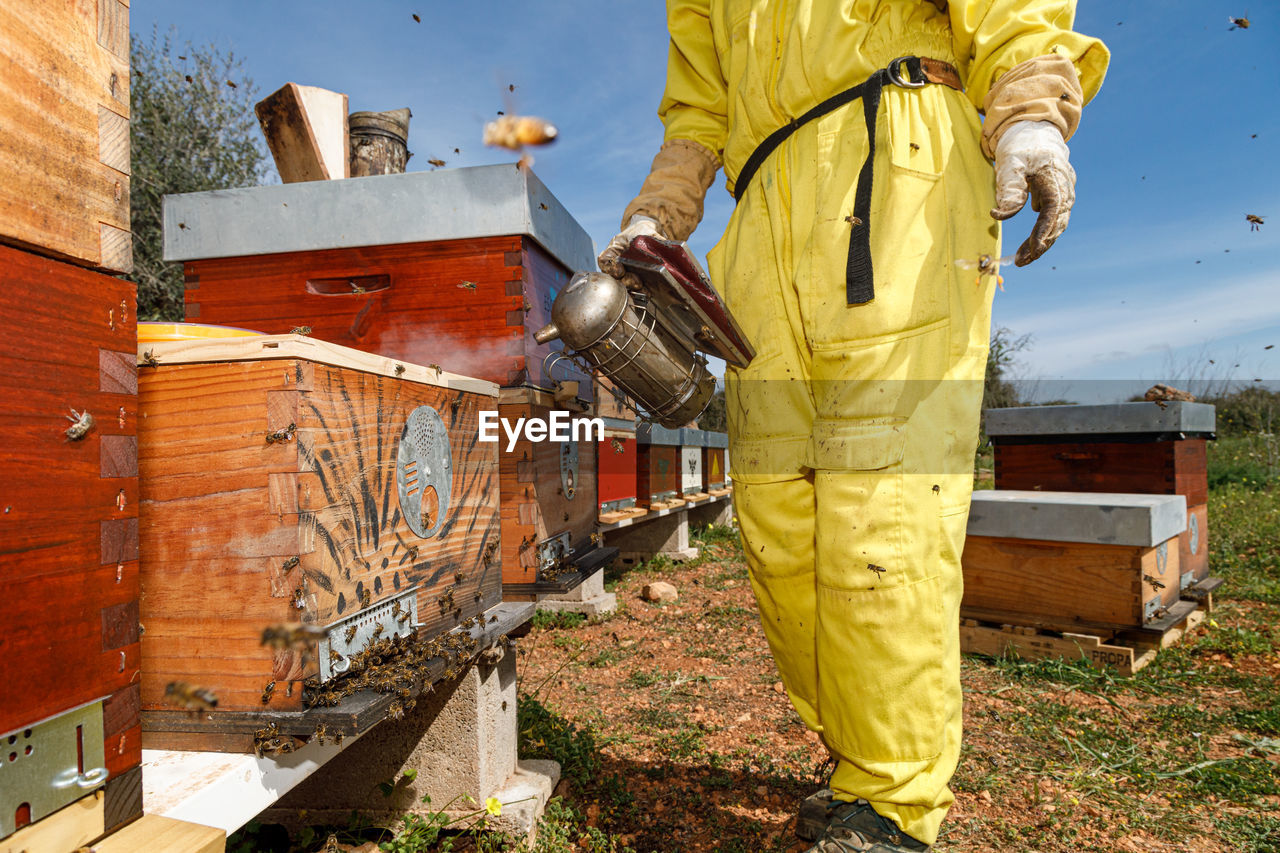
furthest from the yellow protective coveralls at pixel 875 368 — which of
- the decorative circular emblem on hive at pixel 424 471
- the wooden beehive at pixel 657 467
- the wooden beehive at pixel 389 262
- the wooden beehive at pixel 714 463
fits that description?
the wooden beehive at pixel 714 463

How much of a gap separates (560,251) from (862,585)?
65.0 inches

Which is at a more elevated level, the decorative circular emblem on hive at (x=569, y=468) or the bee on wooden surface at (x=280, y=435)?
the bee on wooden surface at (x=280, y=435)

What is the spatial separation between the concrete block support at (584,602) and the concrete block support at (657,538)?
5.76 ft

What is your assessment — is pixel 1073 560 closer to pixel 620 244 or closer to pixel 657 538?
pixel 620 244

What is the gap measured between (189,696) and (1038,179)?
167 centimetres

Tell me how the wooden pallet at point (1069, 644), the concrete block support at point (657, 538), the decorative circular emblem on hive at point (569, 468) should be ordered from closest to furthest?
the decorative circular emblem on hive at point (569, 468), the wooden pallet at point (1069, 644), the concrete block support at point (657, 538)

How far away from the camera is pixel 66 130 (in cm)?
87

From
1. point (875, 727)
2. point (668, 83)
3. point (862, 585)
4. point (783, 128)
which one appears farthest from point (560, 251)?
point (875, 727)

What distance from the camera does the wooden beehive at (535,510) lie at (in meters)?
2.19

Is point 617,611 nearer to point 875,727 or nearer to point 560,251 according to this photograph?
point 560,251

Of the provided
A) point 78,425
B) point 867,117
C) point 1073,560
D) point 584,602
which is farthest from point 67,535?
point 1073,560

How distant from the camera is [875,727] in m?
1.40

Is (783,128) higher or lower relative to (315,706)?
Result: higher

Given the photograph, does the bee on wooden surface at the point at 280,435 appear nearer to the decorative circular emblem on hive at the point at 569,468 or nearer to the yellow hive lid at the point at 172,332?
the yellow hive lid at the point at 172,332
